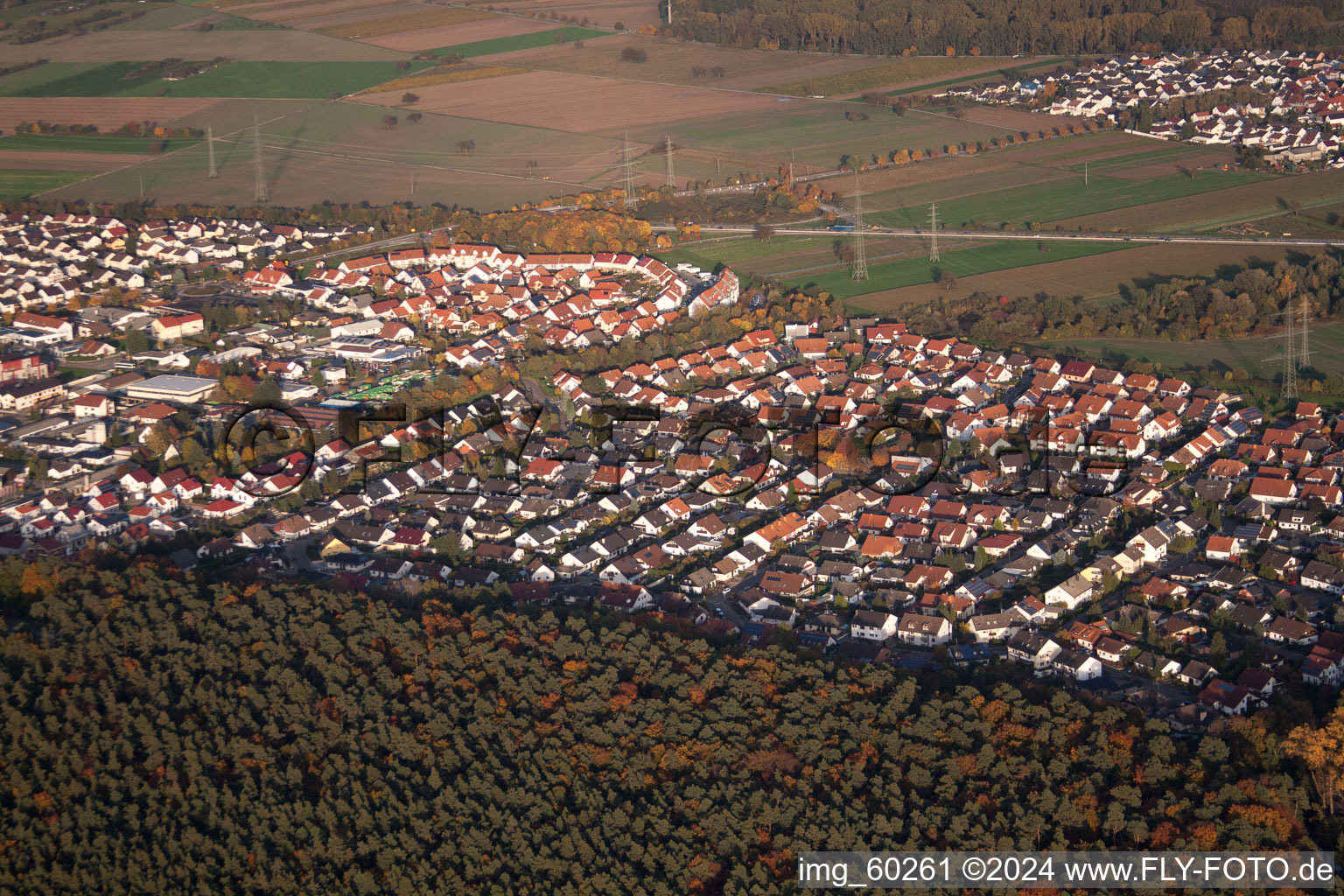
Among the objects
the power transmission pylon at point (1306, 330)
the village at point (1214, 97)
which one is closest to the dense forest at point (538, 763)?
the power transmission pylon at point (1306, 330)

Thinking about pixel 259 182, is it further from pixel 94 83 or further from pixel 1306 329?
pixel 1306 329

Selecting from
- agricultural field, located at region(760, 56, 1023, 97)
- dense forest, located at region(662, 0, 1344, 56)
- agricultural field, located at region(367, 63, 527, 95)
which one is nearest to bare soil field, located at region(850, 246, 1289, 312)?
agricultural field, located at region(760, 56, 1023, 97)

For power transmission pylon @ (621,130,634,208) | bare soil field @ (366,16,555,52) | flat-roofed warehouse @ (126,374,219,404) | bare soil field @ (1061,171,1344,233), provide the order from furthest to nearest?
1. bare soil field @ (366,16,555,52)
2. power transmission pylon @ (621,130,634,208)
3. bare soil field @ (1061,171,1344,233)
4. flat-roofed warehouse @ (126,374,219,404)

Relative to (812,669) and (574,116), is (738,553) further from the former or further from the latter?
(574,116)

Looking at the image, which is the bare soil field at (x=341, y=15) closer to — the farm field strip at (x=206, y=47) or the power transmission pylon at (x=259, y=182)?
the farm field strip at (x=206, y=47)

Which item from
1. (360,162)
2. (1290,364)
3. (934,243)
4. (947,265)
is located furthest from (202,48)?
(1290,364)

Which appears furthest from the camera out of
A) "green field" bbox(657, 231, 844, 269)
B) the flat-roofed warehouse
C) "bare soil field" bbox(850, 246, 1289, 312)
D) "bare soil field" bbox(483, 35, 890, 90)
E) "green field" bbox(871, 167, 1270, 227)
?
"bare soil field" bbox(483, 35, 890, 90)

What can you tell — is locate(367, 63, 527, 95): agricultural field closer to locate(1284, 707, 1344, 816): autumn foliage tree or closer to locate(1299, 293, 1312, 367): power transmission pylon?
locate(1299, 293, 1312, 367): power transmission pylon

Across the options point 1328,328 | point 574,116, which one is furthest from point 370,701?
point 574,116
